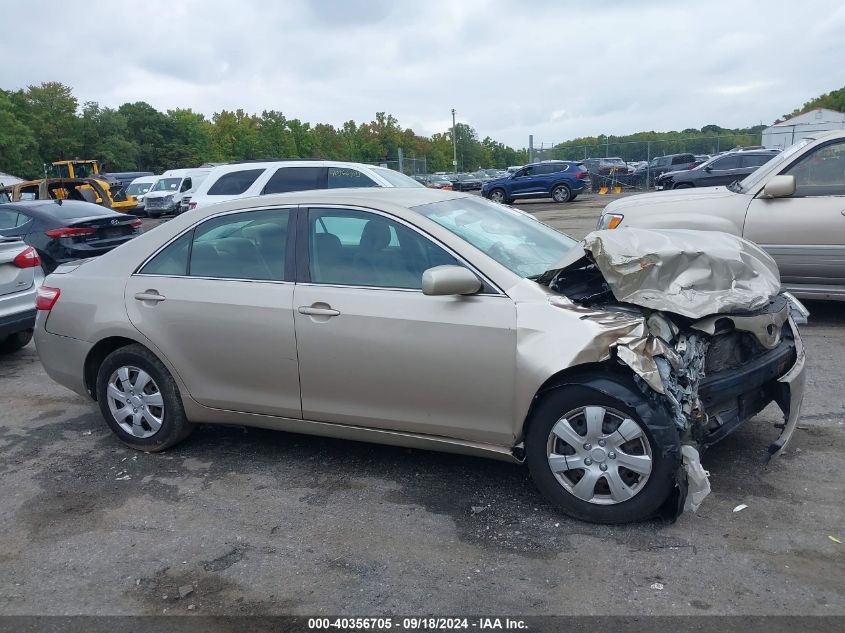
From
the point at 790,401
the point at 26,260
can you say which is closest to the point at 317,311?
the point at 790,401

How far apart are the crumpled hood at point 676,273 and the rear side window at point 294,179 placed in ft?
26.9

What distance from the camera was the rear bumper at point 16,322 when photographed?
6977mm

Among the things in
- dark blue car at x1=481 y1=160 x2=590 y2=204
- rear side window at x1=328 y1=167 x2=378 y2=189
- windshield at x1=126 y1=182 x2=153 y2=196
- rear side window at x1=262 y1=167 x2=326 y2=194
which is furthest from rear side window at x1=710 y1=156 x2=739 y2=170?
windshield at x1=126 y1=182 x2=153 y2=196

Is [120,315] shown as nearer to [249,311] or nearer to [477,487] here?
[249,311]

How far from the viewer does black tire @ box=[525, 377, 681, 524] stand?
131 inches

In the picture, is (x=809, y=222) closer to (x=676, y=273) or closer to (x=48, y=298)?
(x=676, y=273)

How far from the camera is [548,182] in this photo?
28609 millimetres

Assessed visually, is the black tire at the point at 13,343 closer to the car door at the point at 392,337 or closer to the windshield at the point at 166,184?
the car door at the point at 392,337

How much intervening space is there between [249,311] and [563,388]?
6.18ft

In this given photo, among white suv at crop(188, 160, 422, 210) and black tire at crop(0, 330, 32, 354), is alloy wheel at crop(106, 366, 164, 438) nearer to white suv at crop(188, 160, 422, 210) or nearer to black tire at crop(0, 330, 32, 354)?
black tire at crop(0, 330, 32, 354)

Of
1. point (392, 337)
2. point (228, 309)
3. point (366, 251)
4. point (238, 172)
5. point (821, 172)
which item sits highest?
point (238, 172)

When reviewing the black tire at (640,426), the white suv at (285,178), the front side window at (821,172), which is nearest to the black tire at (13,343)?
the white suv at (285,178)

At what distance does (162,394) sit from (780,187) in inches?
221

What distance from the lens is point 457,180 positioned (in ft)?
150
